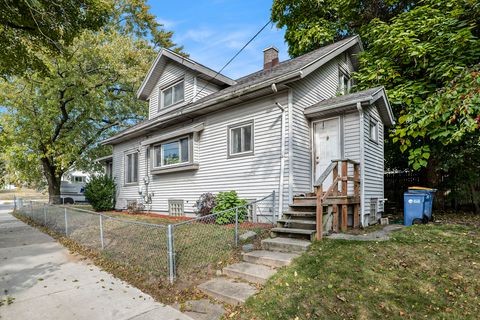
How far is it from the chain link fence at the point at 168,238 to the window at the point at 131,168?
4.33 m

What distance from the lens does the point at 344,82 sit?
1182 centimetres

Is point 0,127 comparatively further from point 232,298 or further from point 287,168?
point 232,298

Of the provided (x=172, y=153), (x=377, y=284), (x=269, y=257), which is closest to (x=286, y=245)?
(x=269, y=257)

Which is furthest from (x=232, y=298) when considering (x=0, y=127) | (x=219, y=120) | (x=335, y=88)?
(x=0, y=127)

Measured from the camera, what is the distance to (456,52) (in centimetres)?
948

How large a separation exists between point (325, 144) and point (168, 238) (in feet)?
18.7

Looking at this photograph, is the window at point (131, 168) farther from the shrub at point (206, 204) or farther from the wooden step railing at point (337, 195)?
the wooden step railing at point (337, 195)

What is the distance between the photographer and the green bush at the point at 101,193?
1453 cm

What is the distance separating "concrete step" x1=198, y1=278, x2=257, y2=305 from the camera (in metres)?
4.18

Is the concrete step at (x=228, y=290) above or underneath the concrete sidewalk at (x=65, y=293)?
above

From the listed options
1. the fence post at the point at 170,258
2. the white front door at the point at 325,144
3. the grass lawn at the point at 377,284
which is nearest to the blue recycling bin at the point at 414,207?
the white front door at the point at 325,144

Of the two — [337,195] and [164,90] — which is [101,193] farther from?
[337,195]

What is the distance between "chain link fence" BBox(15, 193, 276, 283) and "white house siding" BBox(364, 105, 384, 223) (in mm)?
3015

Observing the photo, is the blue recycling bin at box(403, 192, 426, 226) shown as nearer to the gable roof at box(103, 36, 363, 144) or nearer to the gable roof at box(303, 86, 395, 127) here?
the gable roof at box(303, 86, 395, 127)
